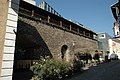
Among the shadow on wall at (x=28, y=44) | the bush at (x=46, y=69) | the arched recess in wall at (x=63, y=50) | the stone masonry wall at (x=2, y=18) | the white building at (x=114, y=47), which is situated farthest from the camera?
the white building at (x=114, y=47)

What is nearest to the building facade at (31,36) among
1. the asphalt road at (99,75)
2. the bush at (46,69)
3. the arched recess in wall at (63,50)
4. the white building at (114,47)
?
the arched recess in wall at (63,50)

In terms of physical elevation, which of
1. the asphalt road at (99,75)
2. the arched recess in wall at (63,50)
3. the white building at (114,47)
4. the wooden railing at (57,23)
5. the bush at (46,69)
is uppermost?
the wooden railing at (57,23)

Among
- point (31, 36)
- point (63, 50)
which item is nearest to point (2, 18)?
point (31, 36)

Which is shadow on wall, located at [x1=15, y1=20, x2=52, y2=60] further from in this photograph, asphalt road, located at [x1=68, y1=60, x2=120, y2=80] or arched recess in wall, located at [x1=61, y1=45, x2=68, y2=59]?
asphalt road, located at [x1=68, y1=60, x2=120, y2=80]

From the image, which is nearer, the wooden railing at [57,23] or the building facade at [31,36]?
the building facade at [31,36]

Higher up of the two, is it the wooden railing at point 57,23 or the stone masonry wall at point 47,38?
the wooden railing at point 57,23

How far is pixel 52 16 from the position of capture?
20.4 m

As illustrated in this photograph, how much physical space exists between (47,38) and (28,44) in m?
4.76

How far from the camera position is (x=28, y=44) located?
14.0 m

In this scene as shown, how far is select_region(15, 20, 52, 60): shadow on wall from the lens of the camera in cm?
1396

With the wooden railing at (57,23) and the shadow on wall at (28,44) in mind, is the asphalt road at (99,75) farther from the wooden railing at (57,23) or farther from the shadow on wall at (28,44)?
the wooden railing at (57,23)

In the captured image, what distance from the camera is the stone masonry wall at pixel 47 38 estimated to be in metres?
15.5

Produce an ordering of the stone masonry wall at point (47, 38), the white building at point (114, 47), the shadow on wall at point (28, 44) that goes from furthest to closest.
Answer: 1. the white building at point (114, 47)
2. the stone masonry wall at point (47, 38)
3. the shadow on wall at point (28, 44)

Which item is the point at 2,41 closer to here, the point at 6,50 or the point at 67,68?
the point at 6,50
